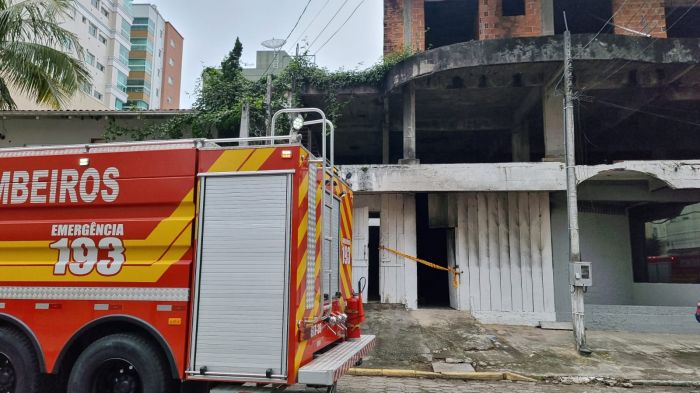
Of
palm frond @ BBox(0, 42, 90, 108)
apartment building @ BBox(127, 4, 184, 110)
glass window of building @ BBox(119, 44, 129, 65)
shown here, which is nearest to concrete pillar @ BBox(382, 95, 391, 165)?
palm frond @ BBox(0, 42, 90, 108)

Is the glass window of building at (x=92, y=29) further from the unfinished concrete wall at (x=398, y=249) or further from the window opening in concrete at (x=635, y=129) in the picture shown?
the window opening in concrete at (x=635, y=129)

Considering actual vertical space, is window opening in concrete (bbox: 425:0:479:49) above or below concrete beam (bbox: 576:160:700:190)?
above

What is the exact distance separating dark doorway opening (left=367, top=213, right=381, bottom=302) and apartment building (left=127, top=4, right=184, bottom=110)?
172 ft

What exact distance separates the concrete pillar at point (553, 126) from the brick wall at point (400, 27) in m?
4.23

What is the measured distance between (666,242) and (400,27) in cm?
1038

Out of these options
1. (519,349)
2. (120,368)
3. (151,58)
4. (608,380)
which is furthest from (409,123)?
(151,58)

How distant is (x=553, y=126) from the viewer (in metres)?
12.9

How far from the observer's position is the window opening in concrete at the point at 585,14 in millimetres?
15616

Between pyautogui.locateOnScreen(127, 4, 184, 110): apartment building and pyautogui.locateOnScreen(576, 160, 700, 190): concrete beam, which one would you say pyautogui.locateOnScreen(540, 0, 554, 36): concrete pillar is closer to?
pyautogui.locateOnScreen(576, 160, 700, 190): concrete beam

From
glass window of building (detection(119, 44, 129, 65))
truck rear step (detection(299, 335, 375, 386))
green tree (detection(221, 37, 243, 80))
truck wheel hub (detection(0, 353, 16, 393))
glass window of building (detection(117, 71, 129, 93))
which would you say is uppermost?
glass window of building (detection(119, 44, 129, 65))

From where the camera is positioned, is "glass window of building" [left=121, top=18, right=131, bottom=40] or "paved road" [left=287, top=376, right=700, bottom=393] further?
"glass window of building" [left=121, top=18, right=131, bottom=40]

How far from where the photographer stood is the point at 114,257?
486 centimetres

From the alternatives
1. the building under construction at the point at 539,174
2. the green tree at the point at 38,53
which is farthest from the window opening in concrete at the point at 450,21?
the green tree at the point at 38,53

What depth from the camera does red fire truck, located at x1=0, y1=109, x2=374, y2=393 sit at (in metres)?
4.50
